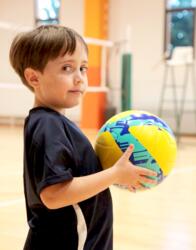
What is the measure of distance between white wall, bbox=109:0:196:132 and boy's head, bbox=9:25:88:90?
6.30 meters

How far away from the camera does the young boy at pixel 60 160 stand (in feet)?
3.29

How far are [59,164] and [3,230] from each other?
1111 mm

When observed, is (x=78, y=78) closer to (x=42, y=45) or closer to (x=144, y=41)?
(x=42, y=45)

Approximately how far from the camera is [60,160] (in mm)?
997

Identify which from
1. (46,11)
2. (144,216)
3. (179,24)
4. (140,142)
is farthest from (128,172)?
(46,11)

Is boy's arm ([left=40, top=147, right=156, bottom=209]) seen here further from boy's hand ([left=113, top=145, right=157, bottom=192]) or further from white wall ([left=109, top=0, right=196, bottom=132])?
white wall ([left=109, top=0, right=196, bottom=132])

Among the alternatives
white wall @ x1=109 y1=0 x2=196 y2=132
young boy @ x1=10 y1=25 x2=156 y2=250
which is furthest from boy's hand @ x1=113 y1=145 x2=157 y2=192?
white wall @ x1=109 y1=0 x2=196 y2=132

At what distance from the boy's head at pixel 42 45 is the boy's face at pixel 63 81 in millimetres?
15

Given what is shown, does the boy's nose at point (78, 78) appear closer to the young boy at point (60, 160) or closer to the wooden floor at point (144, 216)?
the young boy at point (60, 160)

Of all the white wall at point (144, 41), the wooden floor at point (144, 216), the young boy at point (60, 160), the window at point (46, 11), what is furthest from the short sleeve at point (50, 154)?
the window at point (46, 11)

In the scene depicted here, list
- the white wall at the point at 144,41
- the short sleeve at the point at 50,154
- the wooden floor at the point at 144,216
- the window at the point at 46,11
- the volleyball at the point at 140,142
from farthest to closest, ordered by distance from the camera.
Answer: the window at the point at 46,11 < the white wall at the point at 144,41 < the wooden floor at the point at 144,216 < the volleyball at the point at 140,142 < the short sleeve at the point at 50,154

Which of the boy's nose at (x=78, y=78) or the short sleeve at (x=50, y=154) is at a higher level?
the boy's nose at (x=78, y=78)

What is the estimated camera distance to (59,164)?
99 cm

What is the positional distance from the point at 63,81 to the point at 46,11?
7859 millimetres
